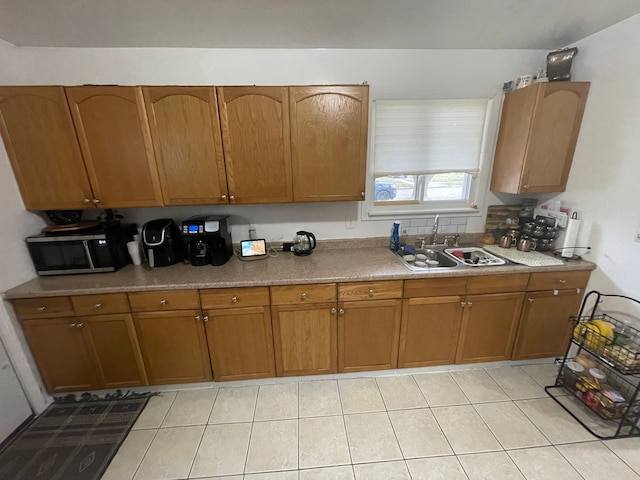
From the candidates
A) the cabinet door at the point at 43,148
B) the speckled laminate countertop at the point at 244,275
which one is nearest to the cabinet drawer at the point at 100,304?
the speckled laminate countertop at the point at 244,275

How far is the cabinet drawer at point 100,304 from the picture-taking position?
1674mm

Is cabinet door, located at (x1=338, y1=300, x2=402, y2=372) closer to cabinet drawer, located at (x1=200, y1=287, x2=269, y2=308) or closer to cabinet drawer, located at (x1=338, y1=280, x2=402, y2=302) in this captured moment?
cabinet drawer, located at (x1=338, y1=280, x2=402, y2=302)

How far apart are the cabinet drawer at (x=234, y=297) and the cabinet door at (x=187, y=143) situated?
0.64 meters

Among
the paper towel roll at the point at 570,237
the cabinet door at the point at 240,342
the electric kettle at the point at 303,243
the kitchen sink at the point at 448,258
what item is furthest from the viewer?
the electric kettle at the point at 303,243

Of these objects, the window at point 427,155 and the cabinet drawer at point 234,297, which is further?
the window at point 427,155

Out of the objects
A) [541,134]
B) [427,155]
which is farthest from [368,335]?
[541,134]

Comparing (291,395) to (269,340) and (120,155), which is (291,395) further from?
(120,155)

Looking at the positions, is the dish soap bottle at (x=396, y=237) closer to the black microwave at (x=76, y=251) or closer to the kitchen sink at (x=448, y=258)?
the kitchen sink at (x=448, y=258)

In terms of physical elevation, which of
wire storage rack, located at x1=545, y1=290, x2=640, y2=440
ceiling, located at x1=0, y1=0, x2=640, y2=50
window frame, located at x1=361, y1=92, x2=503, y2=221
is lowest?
wire storage rack, located at x1=545, y1=290, x2=640, y2=440

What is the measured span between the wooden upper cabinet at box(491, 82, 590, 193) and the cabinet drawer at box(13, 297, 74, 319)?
10.7 feet

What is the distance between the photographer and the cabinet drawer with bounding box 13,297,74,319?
5.43 ft

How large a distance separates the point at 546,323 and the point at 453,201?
1.18 meters

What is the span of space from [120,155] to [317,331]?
1797 mm

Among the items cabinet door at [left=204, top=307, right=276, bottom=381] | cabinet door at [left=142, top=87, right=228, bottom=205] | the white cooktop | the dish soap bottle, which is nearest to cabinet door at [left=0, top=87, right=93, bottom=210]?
cabinet door at [left=142, top=87, right=228, bottom=205]
